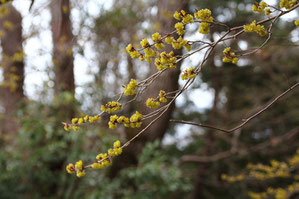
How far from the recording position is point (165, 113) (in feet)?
7.32

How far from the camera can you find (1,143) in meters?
4.21

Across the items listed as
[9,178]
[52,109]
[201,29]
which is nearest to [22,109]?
[52,109]

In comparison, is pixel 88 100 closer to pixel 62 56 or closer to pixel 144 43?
pixel 62 56

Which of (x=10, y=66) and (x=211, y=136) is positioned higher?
(x=10, y=66)

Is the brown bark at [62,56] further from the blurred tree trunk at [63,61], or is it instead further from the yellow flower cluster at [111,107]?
the yellow flower cluster at [111,107]

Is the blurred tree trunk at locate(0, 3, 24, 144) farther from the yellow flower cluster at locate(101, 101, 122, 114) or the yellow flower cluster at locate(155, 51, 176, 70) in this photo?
the yellow flower cluster at locate(155, 51, 176, 70)

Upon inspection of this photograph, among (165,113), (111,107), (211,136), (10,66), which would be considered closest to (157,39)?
(111,107)

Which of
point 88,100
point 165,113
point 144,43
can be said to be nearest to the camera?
point 144,43

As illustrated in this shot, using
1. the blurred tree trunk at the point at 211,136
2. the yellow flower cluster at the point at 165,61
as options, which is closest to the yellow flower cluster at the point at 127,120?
the yellow flower cluster at the point at 165,61

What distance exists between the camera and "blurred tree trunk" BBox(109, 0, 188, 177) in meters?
2.00

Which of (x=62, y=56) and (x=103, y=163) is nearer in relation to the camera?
(x=103, y=163)

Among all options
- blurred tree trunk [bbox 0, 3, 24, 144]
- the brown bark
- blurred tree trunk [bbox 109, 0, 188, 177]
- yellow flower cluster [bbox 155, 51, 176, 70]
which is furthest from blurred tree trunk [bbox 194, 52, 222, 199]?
yellow flower cluster [bbox 155, 51, 176, 70]

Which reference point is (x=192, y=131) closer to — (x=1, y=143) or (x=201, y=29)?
(x=1, y=143)

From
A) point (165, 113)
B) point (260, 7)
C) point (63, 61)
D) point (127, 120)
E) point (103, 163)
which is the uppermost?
point (260, 7)
